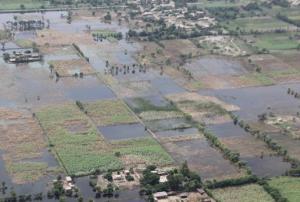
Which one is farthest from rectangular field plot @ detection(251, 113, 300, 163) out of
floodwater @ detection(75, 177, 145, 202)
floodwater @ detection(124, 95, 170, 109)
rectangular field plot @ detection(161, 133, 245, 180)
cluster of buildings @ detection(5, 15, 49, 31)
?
cluster of buildings @ detection(5, 15, 49, 31)

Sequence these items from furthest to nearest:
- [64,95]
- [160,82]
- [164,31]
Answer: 1. [164,31]
2. [160,82]
3. [64,95]

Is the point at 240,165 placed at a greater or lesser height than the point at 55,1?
lesser

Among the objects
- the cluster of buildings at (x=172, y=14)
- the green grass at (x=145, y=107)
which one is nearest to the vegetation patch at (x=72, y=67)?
the green grass at (x=145, y=107)

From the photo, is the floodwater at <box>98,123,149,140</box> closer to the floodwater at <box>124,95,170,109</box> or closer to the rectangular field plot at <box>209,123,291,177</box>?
the floodwater at <box>124,95,170,109</box>

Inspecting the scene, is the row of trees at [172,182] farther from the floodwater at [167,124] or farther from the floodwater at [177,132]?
the floodwater at [167,124]

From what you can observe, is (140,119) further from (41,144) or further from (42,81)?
(42,81)

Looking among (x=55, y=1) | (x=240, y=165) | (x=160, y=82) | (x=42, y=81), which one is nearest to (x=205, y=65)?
(x=160, y=82)
